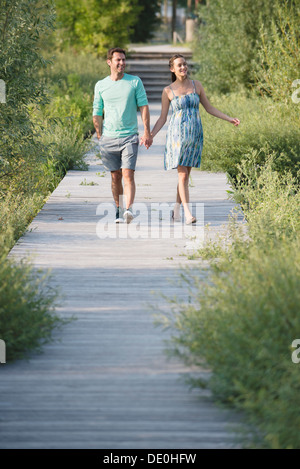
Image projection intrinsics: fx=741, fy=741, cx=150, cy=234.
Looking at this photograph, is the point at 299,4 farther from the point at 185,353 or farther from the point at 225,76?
the point at 185,353

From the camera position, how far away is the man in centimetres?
727

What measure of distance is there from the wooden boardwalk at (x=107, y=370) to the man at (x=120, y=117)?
0.81 metres

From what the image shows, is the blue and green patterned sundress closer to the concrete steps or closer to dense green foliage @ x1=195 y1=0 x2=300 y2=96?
dense green foliage @ x1=195 y1=0 x2=300 y2=96

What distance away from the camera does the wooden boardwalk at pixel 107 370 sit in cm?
362

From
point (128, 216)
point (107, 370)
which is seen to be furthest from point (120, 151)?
point (107, 370)

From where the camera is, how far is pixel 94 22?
961 inches

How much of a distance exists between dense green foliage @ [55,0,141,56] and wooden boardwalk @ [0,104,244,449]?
18.6m

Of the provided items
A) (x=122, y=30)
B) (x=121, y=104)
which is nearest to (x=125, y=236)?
(x=121, y=104)

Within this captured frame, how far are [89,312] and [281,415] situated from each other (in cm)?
207

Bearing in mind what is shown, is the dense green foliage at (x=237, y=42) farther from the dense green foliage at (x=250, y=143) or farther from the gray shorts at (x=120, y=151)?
the gray shorts at (x=120, y=151)

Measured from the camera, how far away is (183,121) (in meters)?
7.50

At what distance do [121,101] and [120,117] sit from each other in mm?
168

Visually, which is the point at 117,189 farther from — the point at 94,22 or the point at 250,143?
the point at 94,22

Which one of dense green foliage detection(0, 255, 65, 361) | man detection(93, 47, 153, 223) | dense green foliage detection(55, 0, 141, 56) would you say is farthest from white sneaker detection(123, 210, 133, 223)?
dense green foliage detection(55, 0, 141, 56)
